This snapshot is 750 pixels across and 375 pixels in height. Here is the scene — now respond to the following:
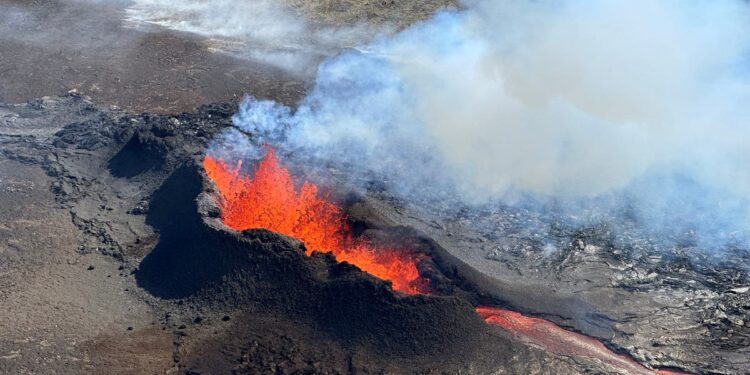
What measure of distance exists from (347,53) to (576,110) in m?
10.9

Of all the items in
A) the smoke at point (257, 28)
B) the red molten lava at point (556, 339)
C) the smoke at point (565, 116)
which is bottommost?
the smoke at point (257, 28)

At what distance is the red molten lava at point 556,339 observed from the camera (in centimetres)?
1341

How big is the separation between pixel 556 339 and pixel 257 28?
22.1 m

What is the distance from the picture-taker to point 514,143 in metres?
20.0

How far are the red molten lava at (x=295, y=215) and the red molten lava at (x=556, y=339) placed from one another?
1937 mm

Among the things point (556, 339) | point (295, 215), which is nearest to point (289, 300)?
point (295, 215)

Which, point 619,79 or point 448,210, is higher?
point 619,79

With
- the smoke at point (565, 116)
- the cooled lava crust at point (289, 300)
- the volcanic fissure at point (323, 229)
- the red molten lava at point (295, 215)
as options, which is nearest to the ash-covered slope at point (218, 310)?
the cooled lava crust at point (289, 300)

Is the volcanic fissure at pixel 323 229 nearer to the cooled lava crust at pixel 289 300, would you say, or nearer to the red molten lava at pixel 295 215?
the red molten lava at pixel 295 215

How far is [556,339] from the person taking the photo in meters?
13.8

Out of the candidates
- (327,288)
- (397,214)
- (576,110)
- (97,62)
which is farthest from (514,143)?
(97,62)

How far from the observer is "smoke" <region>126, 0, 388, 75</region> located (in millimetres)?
28734

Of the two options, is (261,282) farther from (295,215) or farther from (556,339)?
(556,339)

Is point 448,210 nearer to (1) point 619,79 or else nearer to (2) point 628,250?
(2) point 628,250
